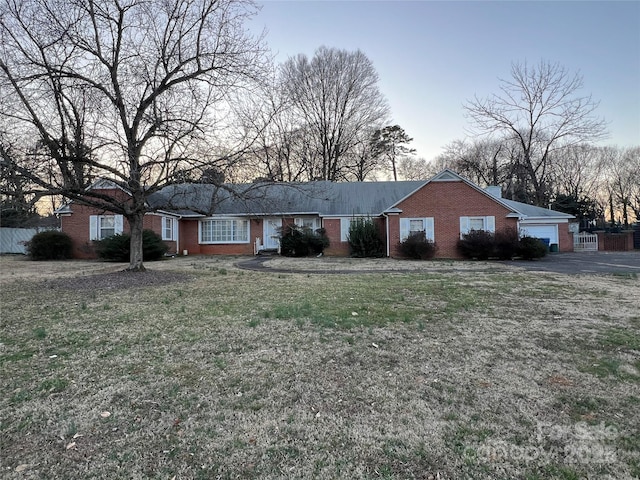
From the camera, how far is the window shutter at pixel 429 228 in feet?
68.1

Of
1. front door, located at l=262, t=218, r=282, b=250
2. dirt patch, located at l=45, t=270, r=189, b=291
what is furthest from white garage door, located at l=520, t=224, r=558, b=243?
dirt patch, located at l=45, t=270, r=189, b=291

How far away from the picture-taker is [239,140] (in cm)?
1091

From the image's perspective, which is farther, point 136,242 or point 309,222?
point 309,222

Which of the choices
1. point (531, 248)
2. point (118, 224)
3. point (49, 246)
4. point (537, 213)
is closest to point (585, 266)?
point (531, 248)

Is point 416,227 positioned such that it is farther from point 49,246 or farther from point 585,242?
point 49,246

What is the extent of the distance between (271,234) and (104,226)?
10.2 meters

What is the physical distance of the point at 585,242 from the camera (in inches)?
1136

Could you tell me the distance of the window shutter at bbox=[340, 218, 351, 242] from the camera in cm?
2355

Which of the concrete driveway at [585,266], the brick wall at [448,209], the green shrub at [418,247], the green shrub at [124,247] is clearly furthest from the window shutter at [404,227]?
the green shrub at [124,247]

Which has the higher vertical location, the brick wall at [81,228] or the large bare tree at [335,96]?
the large bare tree at [335,96]

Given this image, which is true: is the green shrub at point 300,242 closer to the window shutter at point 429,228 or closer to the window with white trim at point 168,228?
the window shutter at point 429,228

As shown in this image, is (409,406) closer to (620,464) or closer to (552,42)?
(620,464)

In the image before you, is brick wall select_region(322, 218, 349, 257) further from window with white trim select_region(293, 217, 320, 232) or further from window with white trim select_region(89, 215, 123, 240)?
window with white trim select_region(89, 215, 123, 240)

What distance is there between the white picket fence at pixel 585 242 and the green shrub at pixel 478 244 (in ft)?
47.1
